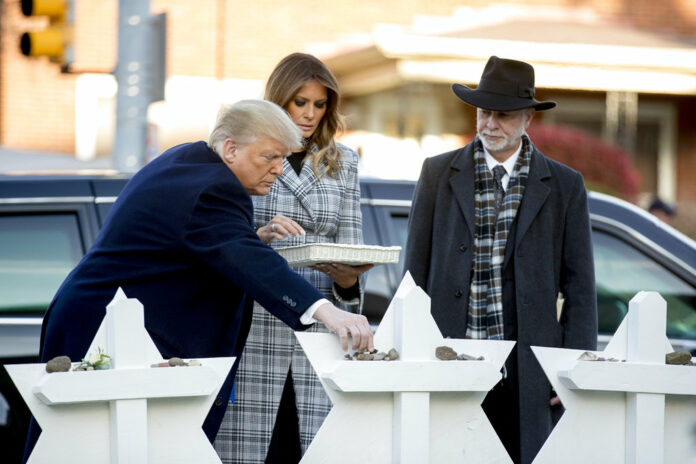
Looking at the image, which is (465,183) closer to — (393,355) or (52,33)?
(393,355)

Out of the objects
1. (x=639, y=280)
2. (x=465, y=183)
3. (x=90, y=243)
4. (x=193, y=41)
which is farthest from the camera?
(x=193, y=41)

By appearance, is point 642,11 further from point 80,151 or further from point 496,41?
point 80,151

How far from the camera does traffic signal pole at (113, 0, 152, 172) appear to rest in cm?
700

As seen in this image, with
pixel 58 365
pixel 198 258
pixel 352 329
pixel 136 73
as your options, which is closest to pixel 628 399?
pixel 352 329

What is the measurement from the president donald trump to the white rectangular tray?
0.24 metres

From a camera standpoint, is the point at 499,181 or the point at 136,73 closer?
the point at 499,181

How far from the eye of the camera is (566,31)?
16.6 m

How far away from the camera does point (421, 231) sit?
3.87 m

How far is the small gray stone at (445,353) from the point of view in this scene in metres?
2.67

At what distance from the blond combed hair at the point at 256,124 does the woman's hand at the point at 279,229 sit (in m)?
0.46

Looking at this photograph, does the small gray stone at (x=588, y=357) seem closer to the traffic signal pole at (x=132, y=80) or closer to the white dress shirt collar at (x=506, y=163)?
the white dress shirt collar at (x=506, y=163)

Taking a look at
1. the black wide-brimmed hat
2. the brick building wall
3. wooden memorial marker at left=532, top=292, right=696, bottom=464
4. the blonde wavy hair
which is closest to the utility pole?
the blonde wavy hair

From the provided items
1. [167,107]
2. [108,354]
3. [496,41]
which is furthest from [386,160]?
[108,354]

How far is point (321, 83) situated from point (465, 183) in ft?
2.06
